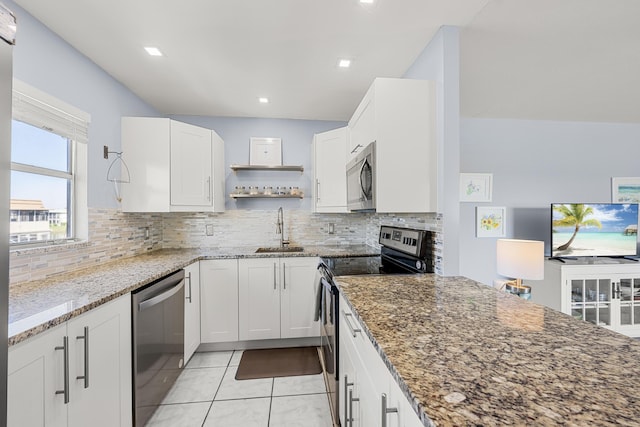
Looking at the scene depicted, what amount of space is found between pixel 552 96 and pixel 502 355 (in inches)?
122

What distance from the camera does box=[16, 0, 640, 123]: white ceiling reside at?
4.86 feet

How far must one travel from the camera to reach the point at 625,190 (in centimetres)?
333

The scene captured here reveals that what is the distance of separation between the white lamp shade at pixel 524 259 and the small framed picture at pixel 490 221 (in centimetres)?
71

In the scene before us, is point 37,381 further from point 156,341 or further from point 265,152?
point 265,152

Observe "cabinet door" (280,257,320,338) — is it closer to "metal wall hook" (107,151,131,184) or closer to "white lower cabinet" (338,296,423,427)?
"white lower cabinet" (338,296,423,427)

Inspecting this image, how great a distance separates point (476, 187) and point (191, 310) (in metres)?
3.33

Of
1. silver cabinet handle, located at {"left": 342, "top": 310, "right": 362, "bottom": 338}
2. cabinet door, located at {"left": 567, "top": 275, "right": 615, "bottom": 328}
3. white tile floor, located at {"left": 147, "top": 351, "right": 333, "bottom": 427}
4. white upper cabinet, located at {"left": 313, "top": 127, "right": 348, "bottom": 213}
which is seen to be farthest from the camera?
cabinet door, located at {"left": 567, "top": 275, "right": 615, "bottom": 328}

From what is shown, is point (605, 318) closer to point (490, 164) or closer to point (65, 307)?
point (490, 164)

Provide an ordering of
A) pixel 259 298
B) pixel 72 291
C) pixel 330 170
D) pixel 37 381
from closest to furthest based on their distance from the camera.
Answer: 1. pixel 37 381
2. pixel 72 291
3. pixel 259 298
4. pixel 330 170

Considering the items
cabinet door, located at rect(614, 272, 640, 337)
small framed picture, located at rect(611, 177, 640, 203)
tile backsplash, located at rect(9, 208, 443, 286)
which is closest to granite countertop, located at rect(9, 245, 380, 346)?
tile backsplash, located at rect(9, 208, 443, 286)

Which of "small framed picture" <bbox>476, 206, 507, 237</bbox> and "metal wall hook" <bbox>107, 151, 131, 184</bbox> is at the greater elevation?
"metal wall hook" <bbox>107, 151, 131, 184</bbox>

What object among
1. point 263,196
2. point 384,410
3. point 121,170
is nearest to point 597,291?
point 384,410

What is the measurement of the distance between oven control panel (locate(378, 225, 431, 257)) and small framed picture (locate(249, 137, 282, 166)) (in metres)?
1.56

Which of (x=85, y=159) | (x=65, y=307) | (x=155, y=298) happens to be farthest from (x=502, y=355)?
(x=85, y=159)
